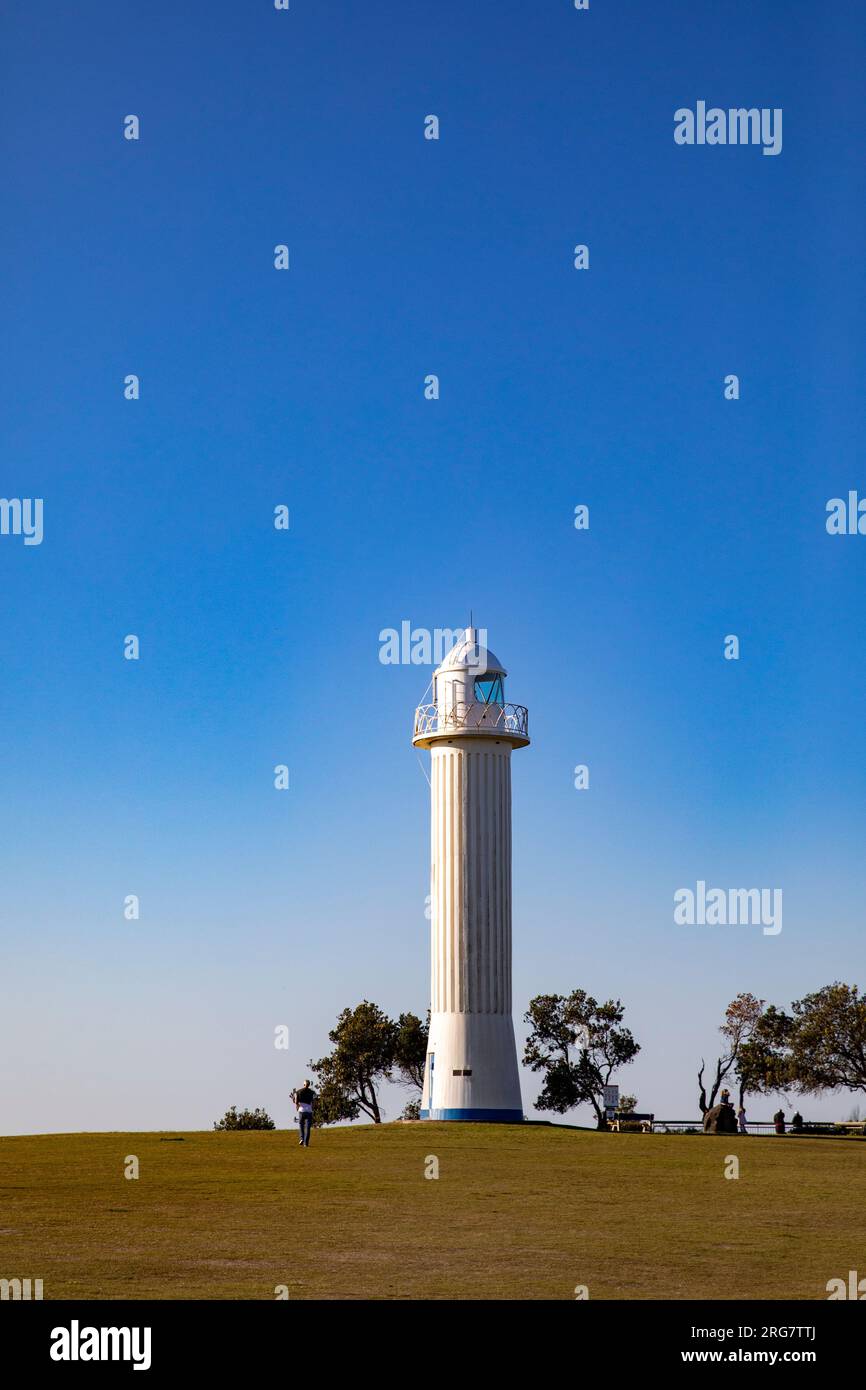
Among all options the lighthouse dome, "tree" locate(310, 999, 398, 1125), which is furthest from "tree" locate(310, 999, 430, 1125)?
the lighthouse dome

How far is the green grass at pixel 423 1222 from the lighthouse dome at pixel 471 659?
19177mm

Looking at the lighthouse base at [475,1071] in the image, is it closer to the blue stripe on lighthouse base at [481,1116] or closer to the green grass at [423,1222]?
the blue stripe on lighthouse base at [481,1116]

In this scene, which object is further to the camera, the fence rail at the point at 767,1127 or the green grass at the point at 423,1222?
the fence rail at the point at 767,1127

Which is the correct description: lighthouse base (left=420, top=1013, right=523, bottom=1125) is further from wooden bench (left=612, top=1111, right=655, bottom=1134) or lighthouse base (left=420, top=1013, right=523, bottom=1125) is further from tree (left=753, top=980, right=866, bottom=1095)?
tree (left=753, top=980, right=866, bottom=1095)

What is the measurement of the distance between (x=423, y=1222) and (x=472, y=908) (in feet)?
96.1

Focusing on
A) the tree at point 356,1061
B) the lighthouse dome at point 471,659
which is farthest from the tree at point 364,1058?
the lighthouse dome at point 471,659

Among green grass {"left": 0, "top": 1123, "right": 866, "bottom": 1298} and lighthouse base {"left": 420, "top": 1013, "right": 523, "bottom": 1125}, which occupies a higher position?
lighthouse base {"left": 420, "top": 1013, "right": 523, "bottom": 1125}

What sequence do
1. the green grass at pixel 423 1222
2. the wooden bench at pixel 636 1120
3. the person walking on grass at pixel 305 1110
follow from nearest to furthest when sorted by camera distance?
the green grass at pixel 423 1222 → the person walking on grass at pixel 305 1110 → the wooden bench at pixel 636 1120

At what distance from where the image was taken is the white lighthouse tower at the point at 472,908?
5175 cm

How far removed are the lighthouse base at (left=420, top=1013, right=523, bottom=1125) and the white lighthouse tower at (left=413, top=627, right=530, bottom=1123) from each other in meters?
0.03

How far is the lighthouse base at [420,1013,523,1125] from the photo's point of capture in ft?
169

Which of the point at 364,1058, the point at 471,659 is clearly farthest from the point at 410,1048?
the point at 471,659
